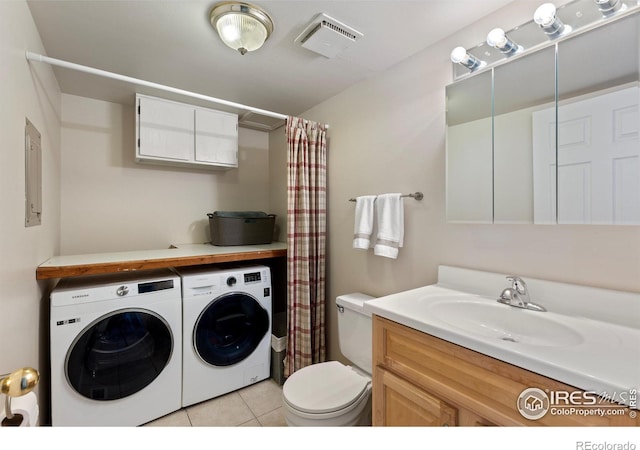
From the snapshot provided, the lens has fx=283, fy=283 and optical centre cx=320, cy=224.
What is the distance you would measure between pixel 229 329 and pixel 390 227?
4.51 feet

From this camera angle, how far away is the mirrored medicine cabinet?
1.01m

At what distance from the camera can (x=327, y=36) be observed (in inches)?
57.7

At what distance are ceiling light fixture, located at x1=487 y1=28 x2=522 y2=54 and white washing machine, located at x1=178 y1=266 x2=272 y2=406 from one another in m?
1.92

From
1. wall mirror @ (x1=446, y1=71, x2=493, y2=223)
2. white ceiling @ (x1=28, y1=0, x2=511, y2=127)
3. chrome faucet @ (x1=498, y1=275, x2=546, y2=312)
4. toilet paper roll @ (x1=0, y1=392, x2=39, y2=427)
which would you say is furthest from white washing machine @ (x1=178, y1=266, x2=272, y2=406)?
chrome faucet @ (x1=498, y1=275, x2=546, y2=312)

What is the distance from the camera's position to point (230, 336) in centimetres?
208

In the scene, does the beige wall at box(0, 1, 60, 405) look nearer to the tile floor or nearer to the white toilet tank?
the tile floor

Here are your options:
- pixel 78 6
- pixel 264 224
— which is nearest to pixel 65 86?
pixel 78 6

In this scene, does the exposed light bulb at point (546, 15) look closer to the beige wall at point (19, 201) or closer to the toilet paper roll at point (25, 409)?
the beige wall at point (19, 201)

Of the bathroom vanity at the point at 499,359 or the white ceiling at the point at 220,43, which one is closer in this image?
the bathroom vanity at the point at 499,359

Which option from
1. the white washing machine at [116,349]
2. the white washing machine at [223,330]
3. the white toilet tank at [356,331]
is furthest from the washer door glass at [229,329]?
the white toilet tank at [356,331]

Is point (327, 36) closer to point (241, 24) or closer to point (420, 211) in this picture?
point (241, 24)

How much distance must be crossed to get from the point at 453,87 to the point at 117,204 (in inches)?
103

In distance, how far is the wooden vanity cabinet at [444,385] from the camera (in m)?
0.79
